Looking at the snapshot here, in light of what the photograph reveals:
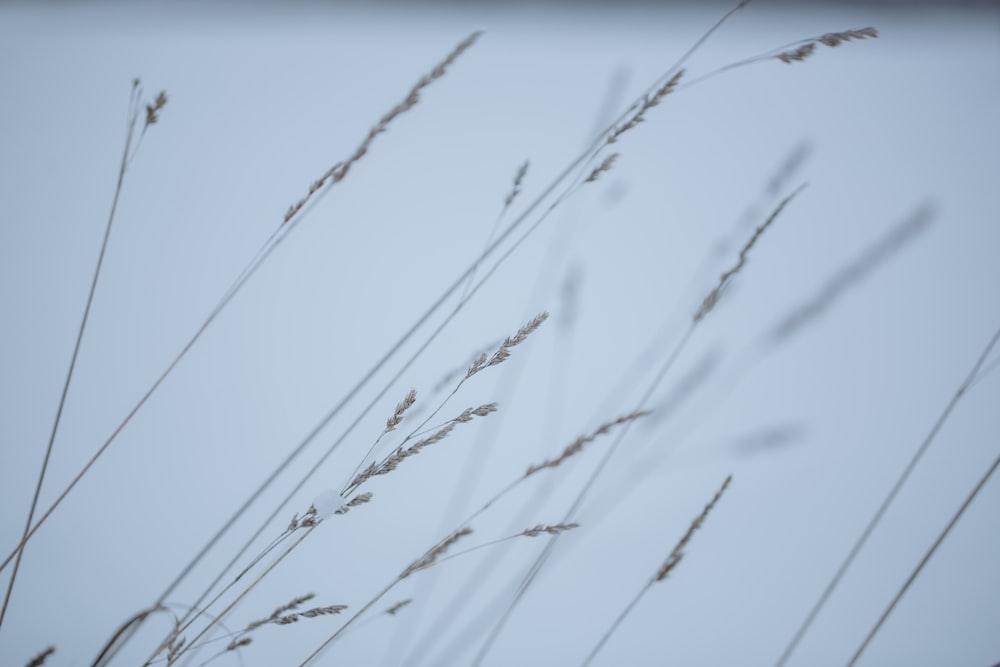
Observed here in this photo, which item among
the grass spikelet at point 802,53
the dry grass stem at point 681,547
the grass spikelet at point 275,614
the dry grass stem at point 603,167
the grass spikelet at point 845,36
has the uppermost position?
the grass spikelet at point 802,53

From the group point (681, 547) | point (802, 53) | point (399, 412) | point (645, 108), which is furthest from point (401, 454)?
point (802, 53)

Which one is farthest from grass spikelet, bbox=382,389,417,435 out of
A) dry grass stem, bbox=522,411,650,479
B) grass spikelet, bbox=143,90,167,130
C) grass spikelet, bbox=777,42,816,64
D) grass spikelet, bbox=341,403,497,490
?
grass spikelet, bbox=777,42,816,64

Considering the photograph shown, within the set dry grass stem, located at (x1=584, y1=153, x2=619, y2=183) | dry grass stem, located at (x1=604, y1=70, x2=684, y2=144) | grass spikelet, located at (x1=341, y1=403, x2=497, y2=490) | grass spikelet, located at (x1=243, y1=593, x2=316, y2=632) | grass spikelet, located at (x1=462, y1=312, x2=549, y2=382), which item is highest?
dry grass stem, located at (x1=604, y1=70, x2=684, y2=144)

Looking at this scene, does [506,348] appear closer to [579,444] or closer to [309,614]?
[579,444]

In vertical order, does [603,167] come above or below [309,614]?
above

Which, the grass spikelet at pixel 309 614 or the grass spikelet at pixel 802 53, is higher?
the grass spikelet at pixel 802 53

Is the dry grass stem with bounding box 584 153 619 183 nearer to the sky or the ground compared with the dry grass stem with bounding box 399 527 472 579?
nearer to the sky

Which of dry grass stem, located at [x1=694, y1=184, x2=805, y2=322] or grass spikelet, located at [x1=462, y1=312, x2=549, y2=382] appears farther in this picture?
dry grass stem, located at [x1=694, y1=184, x2=805, y2=322]

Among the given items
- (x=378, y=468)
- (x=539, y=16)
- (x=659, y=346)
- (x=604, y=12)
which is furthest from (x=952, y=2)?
(x=378, y=468)

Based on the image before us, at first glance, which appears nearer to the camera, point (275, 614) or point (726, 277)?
point (275, 614)

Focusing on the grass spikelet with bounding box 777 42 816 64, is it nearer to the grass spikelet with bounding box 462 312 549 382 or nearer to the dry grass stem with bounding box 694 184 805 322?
the dry grass stem with bounding box 694 184 805 322

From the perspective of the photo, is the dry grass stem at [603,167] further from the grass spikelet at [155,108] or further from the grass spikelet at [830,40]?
the grass spikelet at [155,108]

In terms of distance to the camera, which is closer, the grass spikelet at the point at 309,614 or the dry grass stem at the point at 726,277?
the grass spikelet at the point at 309,614

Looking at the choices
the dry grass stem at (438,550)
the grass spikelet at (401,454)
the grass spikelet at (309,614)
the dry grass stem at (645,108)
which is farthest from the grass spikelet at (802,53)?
the grass spikelet at (309,614)
